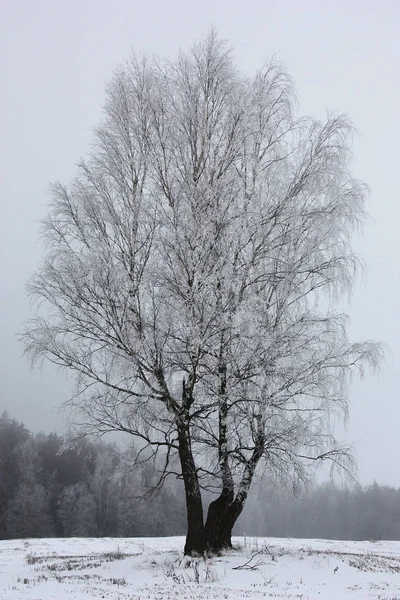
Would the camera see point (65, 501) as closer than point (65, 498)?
Yes

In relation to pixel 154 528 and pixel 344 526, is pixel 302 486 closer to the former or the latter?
pixel 154 528

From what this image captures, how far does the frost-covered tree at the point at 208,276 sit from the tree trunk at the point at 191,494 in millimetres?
47

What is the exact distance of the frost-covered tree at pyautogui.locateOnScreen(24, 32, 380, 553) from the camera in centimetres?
1304

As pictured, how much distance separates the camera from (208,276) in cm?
1283

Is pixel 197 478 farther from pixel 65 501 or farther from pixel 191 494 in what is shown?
pixel 65 501

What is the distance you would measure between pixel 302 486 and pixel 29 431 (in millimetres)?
67152

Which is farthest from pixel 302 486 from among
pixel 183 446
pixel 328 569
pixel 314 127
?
pixel 314 127

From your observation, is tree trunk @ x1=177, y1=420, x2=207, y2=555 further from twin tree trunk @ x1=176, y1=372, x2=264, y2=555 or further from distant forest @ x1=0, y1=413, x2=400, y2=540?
distant forest @ x1=0, y1=413, x2=400, y2=540

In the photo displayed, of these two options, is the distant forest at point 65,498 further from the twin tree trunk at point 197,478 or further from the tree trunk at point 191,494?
the tree trunk at point 191,494

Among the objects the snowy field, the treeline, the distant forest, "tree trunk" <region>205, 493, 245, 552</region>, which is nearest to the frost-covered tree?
"tree trunk" <region>205, 493, 245, 552</region>

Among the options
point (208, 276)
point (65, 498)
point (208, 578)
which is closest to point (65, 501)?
point (65, 498)

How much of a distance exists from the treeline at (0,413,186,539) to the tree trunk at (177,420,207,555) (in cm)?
4659

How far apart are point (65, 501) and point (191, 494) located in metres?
55.2

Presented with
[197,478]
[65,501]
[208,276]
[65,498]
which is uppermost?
[208,276]
